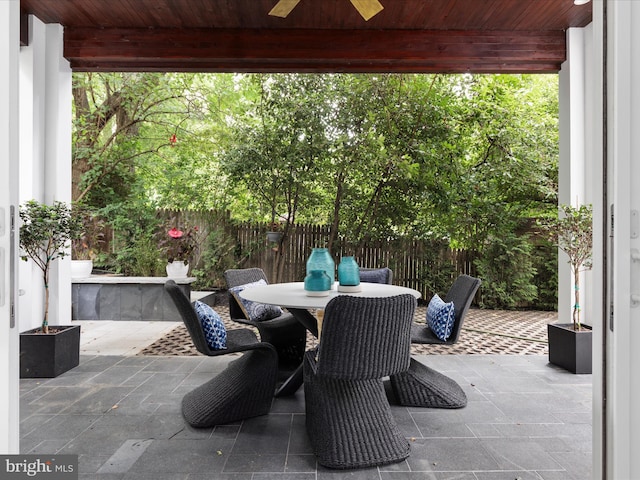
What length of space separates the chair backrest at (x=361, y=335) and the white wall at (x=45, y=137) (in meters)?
3.27

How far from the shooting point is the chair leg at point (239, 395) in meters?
2.58

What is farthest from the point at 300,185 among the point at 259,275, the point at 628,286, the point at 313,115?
the point at 628,286

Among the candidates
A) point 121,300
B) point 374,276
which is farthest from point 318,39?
point 121,300

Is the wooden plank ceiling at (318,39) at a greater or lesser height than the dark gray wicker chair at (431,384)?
greater

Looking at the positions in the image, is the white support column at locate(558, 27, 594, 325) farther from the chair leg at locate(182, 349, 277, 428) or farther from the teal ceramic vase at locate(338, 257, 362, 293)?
the chair leg at locate(182, 349, 277, 428)

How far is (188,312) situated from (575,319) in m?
3.20

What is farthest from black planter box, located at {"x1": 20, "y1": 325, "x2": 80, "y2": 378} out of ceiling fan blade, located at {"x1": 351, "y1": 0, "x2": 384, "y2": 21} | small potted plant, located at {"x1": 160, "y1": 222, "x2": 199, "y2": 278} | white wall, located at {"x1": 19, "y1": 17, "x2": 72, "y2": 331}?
ceiling fan blade, located at {"x1": 351, "y1": 0, "x2": 384, "y2": 21}

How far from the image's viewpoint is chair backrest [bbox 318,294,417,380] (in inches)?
80.2

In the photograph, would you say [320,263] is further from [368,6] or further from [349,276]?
[368,6]

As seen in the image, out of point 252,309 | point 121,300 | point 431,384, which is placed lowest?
point 431,384

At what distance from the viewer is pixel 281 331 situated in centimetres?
342

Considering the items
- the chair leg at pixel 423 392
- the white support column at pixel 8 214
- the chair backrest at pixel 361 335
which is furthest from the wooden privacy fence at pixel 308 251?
the white support column at pixel 8 214

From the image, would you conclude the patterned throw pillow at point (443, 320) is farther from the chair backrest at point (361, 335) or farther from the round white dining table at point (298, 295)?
the chair backrest at point (361, 335)

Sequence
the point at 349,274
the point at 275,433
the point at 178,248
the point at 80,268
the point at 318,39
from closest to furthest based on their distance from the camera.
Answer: the point at 275,433 → the point at 349,274 → the point at 318,39 → the point at 80,268 → the point at 178,248
